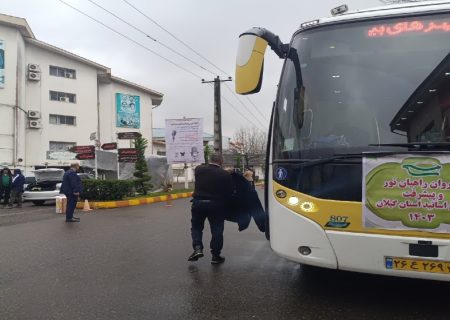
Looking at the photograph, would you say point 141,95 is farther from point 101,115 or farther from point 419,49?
point 419,49

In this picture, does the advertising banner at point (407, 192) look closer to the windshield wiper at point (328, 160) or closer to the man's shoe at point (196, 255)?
the windshield wiper at point (328, 160)

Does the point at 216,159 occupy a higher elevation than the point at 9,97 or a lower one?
lower

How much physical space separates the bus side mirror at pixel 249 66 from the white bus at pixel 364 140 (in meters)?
0.01

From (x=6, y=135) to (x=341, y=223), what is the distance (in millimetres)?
34563

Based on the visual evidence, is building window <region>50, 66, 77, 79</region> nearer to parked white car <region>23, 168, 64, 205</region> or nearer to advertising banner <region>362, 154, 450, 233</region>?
parked white car <region>23, 168, 64, 205</region>

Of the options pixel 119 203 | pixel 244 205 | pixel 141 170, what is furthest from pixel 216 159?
pixel 141 170

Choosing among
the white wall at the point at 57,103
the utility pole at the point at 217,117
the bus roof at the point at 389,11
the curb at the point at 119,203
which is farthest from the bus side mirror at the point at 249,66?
the white wall at the point at 57,103

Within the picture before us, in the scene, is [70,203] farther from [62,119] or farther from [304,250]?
[62,119]

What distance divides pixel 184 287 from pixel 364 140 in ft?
8.87

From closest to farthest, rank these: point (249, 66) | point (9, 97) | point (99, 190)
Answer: point (249, 66)
point (99, 190)
point (9, 97)

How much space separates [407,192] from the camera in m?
4.16

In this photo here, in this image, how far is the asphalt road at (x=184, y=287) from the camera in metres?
4.51

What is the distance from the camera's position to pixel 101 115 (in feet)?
149

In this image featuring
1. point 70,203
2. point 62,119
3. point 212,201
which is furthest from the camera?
point 62,119
